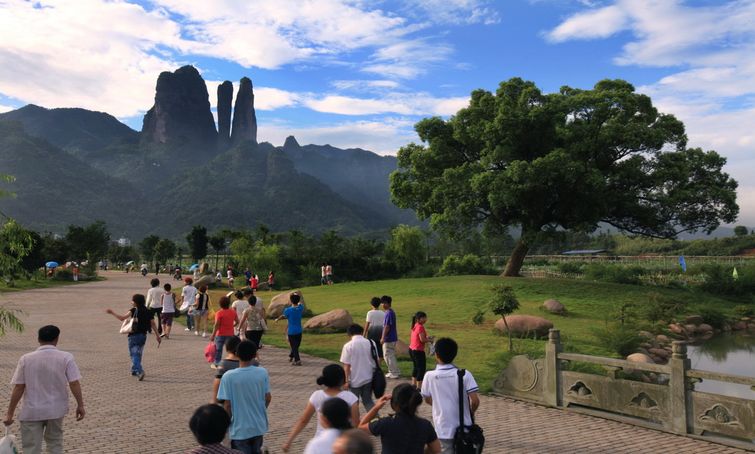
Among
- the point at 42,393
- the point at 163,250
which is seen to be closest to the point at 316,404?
the point at 42,393

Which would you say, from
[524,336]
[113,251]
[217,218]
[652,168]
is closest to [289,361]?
[524,336]

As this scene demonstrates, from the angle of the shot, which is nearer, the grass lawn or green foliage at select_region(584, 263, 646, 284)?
the grass lawn

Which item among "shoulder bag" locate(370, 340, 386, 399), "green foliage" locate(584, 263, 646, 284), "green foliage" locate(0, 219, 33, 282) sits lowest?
"green foliage" locate(584, 263, 646, 284)

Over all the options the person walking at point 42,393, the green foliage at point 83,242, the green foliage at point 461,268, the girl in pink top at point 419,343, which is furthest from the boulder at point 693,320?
the green foliage at point 83,242

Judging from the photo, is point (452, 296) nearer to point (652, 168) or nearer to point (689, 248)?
point (652, 168)

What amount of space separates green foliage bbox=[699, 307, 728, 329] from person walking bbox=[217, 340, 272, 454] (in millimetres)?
24501

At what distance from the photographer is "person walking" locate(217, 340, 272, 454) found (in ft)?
16.2

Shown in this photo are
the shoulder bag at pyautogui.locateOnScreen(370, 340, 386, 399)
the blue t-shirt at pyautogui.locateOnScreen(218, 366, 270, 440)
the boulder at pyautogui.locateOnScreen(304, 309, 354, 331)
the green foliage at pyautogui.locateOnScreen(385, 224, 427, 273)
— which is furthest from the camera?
the green foliage at pyautogui.locateOnScreen(385, 224, 427, 273)

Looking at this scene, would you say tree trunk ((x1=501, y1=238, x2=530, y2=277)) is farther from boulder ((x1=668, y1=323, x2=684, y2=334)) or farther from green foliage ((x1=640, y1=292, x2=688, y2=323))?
boulder ((x1=668, y1=323, x2=684, y2=334))

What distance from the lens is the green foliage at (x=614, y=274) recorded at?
33750 millimetres

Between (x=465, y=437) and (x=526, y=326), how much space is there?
13759mm

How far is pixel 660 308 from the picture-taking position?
74.8 ft

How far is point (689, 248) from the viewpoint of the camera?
82.4 m

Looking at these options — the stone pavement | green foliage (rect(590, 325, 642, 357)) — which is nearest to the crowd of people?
the stone pavement
